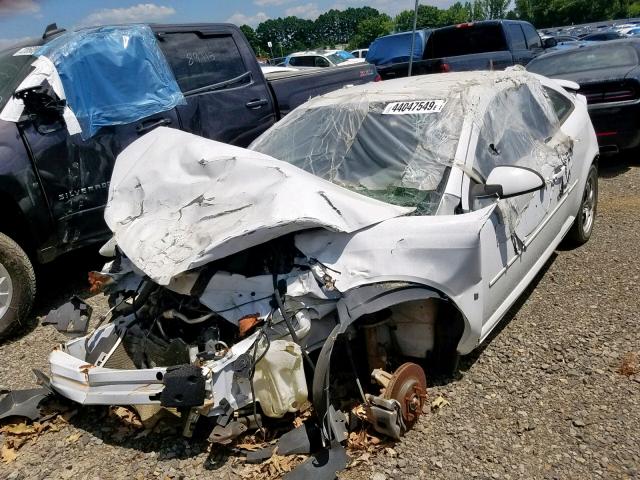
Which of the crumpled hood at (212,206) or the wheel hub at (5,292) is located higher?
the crumpled hood at (212,206)

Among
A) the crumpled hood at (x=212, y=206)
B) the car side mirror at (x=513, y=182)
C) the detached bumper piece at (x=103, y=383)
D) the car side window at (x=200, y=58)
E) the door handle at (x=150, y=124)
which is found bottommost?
the detached bumper piece at (x=103, y=383)

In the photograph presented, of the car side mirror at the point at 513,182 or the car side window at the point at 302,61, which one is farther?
the car side window at the point at 302,61

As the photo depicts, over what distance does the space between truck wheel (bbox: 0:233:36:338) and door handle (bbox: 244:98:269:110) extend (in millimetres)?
2588

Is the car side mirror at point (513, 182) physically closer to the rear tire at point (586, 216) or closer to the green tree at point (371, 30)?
the rear tire at point (586, 216)

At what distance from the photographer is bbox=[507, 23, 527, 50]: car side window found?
34.6ft

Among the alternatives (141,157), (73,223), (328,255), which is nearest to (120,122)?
(73,223)

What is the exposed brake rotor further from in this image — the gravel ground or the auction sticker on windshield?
the auction sticker on windshield

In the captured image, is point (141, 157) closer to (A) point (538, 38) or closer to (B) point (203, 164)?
(B) point (203, 164)

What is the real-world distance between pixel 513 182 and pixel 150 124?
3.17m

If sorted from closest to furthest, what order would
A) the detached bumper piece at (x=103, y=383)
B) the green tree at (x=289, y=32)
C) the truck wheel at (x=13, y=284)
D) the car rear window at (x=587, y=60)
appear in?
the detached bumper piece at (x=103, y=383), the truck wheel at (x=13, y=284), the car rear window at (x=587, y=60), the green tree at (x=289, y=32)

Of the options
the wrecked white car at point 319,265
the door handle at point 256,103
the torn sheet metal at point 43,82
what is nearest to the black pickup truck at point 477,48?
the door handle at point 256,103

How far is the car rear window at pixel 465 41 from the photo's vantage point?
10477 millimetres

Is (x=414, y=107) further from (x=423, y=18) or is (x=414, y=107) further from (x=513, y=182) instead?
(x=423, y=18)

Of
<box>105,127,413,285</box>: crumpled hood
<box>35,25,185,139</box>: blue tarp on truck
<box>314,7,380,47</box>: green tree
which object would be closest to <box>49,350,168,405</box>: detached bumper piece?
<box>105,127,413,285</box>: crumpled hood
